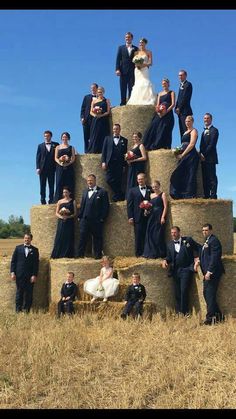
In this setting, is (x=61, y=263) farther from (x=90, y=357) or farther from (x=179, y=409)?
(x=179, y=409)

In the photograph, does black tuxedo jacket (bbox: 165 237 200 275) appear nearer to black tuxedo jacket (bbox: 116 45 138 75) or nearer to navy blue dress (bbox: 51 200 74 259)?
navy blue dress (bbox: 51 200 74 259)

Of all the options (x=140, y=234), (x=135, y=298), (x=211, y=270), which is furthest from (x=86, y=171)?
(x=211, y=270)

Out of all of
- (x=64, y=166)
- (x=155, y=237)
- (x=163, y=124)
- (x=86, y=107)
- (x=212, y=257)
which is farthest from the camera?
(x=86, y=107)

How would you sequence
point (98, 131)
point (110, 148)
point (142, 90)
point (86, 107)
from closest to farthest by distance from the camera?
1. point (110, 148)
2. point (98, 131)
3. point (142, 90)
4. point (86, 107)

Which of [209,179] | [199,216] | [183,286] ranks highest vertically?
[209,179]

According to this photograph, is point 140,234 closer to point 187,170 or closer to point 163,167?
point 163,167

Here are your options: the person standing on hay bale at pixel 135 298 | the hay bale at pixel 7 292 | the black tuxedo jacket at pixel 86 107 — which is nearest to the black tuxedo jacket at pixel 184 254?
the person standing on hay bale at pixel 135 298

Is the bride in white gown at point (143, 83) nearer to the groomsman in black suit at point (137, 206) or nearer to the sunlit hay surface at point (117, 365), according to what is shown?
the groomsman in black suit at point (137, 206)

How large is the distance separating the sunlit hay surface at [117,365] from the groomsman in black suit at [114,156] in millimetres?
4715

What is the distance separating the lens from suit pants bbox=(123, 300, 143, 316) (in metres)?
12.9

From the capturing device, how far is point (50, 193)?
16.4m

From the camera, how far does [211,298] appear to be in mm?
12953

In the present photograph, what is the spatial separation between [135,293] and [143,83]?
22.3ft
